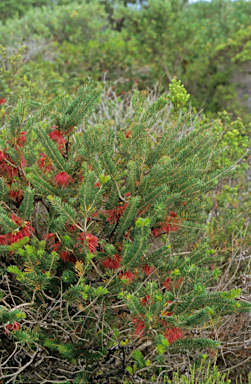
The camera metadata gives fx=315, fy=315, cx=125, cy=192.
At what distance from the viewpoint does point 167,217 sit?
2.54 meters

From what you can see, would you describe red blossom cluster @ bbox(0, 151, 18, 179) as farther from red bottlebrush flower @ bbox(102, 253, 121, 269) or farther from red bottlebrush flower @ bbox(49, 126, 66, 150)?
red bottlebrush flower @ bbox(102, 253, 121, 269)

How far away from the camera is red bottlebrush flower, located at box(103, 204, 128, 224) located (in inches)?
93.8

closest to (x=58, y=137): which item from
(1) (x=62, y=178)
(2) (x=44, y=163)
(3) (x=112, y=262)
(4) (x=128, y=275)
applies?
(2) (x=44, y=163)

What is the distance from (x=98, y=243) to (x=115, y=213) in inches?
12.1

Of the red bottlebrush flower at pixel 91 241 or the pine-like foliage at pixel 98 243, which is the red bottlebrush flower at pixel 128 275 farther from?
the red bottlebrush flower at pixel 91 241

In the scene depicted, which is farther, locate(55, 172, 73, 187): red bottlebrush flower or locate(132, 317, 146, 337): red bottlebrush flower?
locate(55, 172, 73, 187): red bottlebrush flower

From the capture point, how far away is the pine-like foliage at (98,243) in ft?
6.80

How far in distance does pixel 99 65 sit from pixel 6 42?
3.89m

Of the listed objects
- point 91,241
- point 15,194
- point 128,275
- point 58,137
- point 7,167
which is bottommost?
point 128,275

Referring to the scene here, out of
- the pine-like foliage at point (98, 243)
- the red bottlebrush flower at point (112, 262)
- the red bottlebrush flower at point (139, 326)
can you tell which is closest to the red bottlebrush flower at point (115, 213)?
the pine-like foliage at point (98, 243)

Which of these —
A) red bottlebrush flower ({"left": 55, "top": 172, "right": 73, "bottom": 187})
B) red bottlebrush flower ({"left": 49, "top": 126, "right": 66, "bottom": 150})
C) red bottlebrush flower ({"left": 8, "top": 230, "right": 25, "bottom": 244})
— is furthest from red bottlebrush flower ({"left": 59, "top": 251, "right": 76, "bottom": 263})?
red bottlebrush flower ({"left": 49, "top": 126, "right": 66, "bottom": 150})

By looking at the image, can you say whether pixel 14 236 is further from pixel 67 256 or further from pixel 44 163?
pixel 44 163

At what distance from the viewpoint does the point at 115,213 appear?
95.4 inches

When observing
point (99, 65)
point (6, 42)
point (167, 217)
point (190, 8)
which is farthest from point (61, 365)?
point (190, 8)
